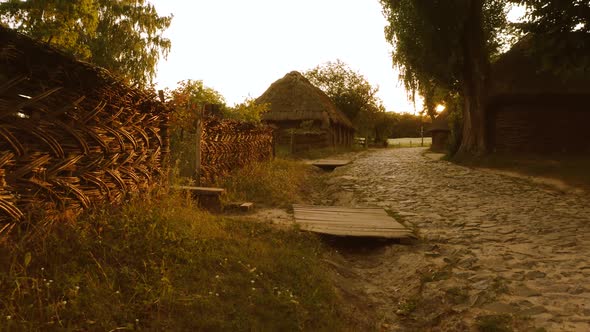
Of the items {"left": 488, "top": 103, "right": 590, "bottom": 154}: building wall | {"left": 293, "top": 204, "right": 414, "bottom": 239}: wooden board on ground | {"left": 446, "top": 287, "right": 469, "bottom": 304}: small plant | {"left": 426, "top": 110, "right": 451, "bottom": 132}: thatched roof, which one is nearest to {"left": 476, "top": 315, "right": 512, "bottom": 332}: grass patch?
{"left": 446, "top": 287, "right": 469, "bottom": 304}: small plant

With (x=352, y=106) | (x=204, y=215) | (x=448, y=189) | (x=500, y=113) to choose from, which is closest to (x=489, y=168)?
(x=500, y=113)

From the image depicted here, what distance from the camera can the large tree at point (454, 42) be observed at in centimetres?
1524

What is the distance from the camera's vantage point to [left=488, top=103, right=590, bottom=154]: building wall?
1669cm

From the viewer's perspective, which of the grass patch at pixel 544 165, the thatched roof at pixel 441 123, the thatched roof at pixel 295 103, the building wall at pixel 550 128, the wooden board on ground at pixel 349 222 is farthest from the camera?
the thatched roof at pixel 441 123

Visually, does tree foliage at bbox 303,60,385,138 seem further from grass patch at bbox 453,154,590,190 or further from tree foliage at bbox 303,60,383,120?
grass patch at bbox 453,154,590,190

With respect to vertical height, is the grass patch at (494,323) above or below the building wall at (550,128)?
below

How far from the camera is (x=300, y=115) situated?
25.1m

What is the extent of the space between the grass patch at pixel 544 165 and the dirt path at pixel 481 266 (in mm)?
2434

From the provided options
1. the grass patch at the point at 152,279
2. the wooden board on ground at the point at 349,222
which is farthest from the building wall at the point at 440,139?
the grass patch at the point at 152,279

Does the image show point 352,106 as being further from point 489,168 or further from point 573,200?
point 573,200

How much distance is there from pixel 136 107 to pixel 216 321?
2657 mm

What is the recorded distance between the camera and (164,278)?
2.97m

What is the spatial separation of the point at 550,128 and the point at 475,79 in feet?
12.8

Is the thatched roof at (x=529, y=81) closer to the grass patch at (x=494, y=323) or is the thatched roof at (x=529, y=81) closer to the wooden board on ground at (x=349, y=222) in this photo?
the wooden board on ground at (x=349, y=222)
